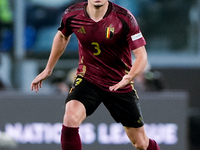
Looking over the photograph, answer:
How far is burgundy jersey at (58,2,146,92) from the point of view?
5484 mm

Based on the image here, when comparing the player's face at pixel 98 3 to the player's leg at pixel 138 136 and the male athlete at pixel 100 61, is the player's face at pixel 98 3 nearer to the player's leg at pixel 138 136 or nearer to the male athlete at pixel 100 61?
the male athlete at pixel 100 61

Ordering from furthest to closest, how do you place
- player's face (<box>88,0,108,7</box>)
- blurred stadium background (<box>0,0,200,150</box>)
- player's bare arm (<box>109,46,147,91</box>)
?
blurred stadium background (<box>0,0,200,150</box>)
player's face (<box>88,0,108,7</box>)
player's bare arm (<box>109,46,147,91</box>)

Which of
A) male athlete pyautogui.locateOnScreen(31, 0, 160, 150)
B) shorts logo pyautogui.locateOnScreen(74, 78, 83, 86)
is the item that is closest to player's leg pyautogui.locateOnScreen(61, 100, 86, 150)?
male athlete pyautogui.locateOnScreen(31, 0, 160, 150)

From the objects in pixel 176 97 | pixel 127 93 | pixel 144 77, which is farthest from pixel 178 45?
pixel 127 93

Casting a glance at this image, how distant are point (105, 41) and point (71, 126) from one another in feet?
2.97

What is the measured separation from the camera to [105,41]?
5.54m

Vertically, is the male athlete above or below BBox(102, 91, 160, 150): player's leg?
above

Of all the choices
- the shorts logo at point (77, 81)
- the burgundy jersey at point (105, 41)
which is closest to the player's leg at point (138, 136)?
the burgundy jersey at point (105, 41)

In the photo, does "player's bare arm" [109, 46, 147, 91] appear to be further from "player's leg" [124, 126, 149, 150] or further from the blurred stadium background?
the blurred stadium background

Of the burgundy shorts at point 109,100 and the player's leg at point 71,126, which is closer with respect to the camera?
the player's leg at point 71,126

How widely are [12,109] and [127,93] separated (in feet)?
9.65

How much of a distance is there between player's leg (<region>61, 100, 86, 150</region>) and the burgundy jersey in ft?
1.49

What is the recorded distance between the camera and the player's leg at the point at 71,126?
534 cm

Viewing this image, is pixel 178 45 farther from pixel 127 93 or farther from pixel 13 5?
pixel 127 93
